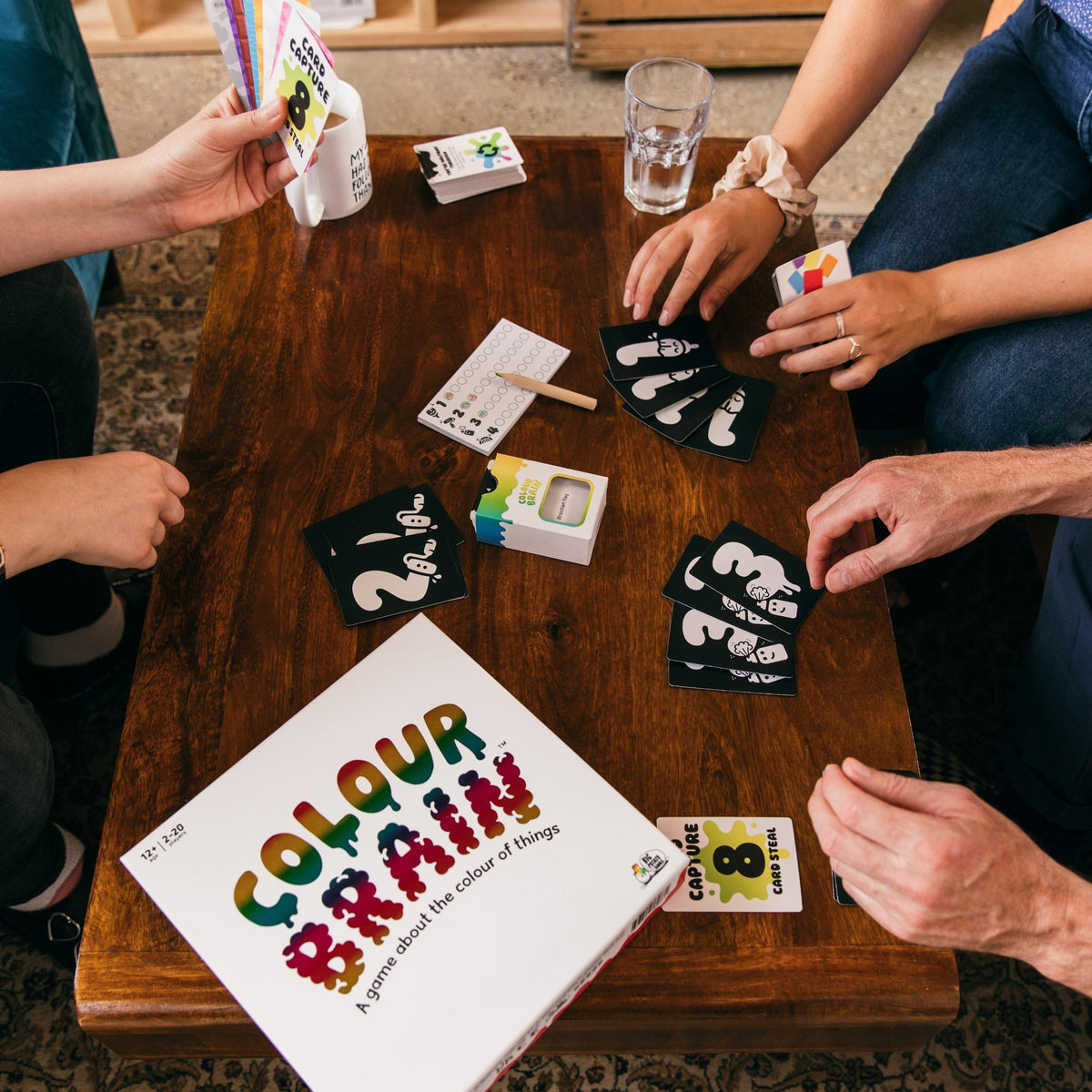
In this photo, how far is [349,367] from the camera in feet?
3.65

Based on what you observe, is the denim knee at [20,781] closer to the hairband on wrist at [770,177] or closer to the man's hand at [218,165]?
the man's hand at [218,165]

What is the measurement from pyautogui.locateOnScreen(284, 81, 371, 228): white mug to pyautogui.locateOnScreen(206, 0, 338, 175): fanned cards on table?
8cm

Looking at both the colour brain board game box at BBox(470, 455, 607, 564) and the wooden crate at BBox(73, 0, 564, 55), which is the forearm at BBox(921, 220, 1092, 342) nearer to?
the colour brain board game box at BBox(470, 455, 607, 564)

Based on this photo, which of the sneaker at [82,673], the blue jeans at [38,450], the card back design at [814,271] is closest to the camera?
the blue jeans at [38,450]

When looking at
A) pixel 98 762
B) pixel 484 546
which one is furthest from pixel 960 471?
pixel 98 762

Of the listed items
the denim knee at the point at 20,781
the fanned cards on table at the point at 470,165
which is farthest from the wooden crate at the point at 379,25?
the denim knee at the point at 20,781

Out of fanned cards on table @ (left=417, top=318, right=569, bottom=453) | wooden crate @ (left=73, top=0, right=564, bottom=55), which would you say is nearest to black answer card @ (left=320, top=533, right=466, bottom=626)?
fanned cards on table @ (left=417, top=318, right=569, bottom=453)

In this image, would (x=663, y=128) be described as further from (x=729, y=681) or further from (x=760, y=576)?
(x=729, y=681)

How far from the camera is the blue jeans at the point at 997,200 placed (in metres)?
1.23

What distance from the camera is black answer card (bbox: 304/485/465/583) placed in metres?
0.98

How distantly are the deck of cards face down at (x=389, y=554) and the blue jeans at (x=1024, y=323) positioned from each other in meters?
0.74

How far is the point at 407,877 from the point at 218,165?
797 millimetres

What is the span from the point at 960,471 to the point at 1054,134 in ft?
2.25

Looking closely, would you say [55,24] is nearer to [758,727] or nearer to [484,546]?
[484,546]
